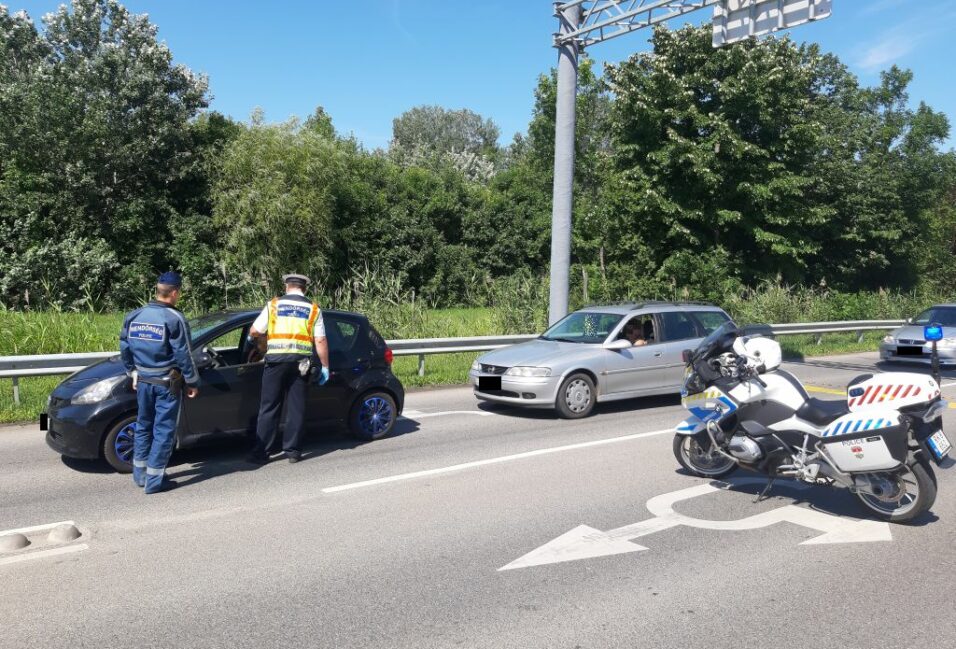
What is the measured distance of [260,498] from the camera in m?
6.38

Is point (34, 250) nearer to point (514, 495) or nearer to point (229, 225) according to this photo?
point (229, 225)

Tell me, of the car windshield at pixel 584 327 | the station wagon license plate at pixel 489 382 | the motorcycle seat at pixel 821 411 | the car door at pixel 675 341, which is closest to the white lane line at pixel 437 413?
the station wagon license plate at pixel 489 382

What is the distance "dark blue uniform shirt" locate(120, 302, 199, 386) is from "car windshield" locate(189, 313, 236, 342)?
1165 mm

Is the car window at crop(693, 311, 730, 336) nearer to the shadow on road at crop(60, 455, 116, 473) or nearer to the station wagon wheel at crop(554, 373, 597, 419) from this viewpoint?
the station wagon wheel at crop(554, 373, 597, 419)

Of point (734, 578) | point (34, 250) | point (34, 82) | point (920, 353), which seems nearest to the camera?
point (734, 578)

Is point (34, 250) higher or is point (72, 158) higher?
point (72, 158)

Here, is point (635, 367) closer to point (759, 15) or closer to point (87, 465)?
point (759, 15)

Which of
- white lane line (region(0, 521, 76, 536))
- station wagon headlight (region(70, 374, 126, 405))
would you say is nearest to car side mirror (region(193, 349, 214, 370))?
station wagon headlight (region(70, 374, 126, 405))

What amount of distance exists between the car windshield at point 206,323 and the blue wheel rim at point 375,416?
1.77m

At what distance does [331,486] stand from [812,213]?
31.9 m

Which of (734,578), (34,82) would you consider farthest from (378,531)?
(34,82)

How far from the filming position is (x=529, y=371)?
10.2m

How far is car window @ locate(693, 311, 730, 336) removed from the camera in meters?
11.7

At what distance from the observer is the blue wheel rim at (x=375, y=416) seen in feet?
28.5
